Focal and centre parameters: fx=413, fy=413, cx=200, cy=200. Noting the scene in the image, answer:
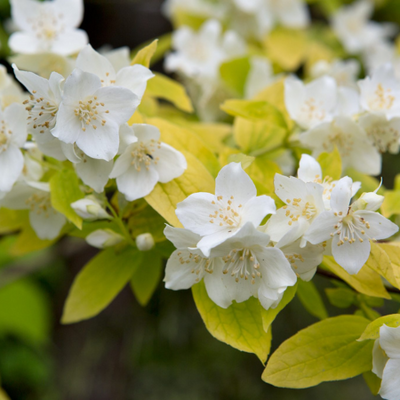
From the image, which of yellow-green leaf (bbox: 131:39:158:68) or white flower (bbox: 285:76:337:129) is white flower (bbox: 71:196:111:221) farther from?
white flower (bbox: 285:76:337:129)

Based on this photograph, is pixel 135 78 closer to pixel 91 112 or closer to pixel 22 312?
pixel 91 112

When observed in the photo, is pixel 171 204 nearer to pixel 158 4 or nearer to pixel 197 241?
pixel 197 241

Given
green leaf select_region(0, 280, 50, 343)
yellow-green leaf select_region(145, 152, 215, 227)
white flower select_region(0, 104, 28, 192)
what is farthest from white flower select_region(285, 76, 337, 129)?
green leaf select_region(0, 280, 50, 343)

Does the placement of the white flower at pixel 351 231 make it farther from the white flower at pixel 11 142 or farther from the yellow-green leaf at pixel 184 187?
the white flower at pixel 11 142

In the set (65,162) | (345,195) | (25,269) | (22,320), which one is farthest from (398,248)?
(22,320)

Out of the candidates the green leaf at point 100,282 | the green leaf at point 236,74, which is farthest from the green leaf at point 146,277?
the green leaf at point 236,74
